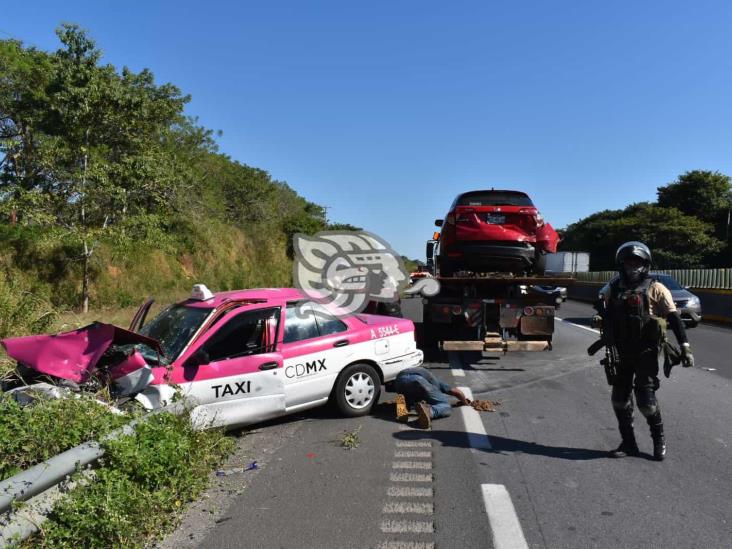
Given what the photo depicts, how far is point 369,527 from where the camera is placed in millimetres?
3754

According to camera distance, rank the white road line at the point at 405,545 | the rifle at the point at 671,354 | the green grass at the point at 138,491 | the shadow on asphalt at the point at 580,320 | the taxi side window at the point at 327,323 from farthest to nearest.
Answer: the shadow on asphalt at the point at 580,320 < the taxi side window at the point at 327,323 < the rifle at the point at 671,354 < the white road line at the point at 405,545 < the green grass at the point at 138,491

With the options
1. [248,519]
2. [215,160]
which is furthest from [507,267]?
[215,160]

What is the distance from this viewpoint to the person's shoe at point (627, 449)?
204 inches

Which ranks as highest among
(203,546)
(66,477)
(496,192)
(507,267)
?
(496,192)

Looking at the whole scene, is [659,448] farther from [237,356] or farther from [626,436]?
[237,356]

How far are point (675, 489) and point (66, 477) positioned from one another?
4.32 metres

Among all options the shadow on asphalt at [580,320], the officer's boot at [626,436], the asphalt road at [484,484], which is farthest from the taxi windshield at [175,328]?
the shadow on asphalt at [580,320]

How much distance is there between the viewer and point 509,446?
5484mm

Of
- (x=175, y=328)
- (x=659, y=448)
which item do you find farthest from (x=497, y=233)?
(x=175, y=328)

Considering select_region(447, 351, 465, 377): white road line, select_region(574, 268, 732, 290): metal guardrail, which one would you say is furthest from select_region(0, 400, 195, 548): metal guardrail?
select_region(574, 268, 732, 290): metal guardrail

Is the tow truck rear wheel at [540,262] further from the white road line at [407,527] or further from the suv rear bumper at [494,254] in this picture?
the white road line at [407,527]

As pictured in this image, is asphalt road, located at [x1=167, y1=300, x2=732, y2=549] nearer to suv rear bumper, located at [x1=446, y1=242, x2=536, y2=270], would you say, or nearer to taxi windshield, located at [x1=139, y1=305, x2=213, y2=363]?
taxi windshield, located at [x1=139, y1=305, x2=213, y2=363]

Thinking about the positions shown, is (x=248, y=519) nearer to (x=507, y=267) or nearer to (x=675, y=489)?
(x=675, y=489)

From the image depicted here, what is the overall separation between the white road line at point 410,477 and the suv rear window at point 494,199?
6399 mm
